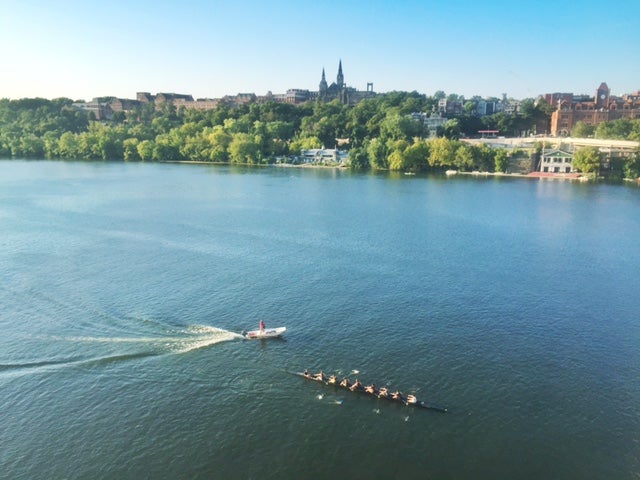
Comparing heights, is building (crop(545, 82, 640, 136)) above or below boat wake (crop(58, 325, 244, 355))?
above

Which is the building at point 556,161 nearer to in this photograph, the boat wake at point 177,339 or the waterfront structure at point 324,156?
the waterfront structure at point 324,156

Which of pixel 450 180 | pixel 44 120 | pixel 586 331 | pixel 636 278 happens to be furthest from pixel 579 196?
pixel 44 120

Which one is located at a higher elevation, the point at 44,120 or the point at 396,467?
the point at 44,120

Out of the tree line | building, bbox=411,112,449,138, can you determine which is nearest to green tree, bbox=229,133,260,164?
the tree line

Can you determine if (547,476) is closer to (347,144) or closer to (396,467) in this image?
(396,467)

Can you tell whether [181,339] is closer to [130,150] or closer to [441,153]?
[441,153]

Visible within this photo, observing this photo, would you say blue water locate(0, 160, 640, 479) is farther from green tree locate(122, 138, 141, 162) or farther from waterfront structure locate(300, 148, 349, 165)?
green tree locate(122, 138, 141, 162)
